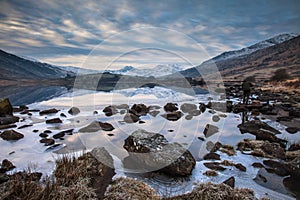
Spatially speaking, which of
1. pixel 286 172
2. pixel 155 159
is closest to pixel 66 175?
pixel 155 159

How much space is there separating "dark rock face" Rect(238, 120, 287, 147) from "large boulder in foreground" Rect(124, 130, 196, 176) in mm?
5159

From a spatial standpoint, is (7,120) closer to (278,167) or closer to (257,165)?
(257,165)

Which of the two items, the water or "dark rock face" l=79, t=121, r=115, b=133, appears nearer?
the water

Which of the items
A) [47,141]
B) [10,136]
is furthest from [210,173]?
[10,136]

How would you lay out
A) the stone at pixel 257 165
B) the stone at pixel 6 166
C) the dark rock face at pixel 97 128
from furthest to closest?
the dark rock face at pixel 97 128
the stone at pixel 257 165
the stone at pixel 6 166

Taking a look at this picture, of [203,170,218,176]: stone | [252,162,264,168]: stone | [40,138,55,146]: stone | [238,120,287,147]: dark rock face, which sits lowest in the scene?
[40,138,55,146]: stone

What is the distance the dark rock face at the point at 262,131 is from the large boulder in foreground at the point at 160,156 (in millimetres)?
5159

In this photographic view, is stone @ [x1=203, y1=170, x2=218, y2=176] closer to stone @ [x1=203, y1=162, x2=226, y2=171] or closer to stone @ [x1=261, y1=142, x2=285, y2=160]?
stone @ [x1=203, y1=162, x2=226, y2=171]

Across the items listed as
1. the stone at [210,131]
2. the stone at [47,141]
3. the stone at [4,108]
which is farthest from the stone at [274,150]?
the stone at [4,108]

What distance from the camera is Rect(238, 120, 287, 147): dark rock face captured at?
946 cm

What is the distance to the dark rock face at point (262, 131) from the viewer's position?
946cm

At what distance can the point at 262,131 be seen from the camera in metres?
10.0

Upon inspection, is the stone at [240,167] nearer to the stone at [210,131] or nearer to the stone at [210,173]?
the stone at [210,173]

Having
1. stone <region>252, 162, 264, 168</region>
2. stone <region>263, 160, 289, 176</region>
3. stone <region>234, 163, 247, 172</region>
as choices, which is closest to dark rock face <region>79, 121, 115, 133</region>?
stone <region>234, 163, 247, 172</region>
